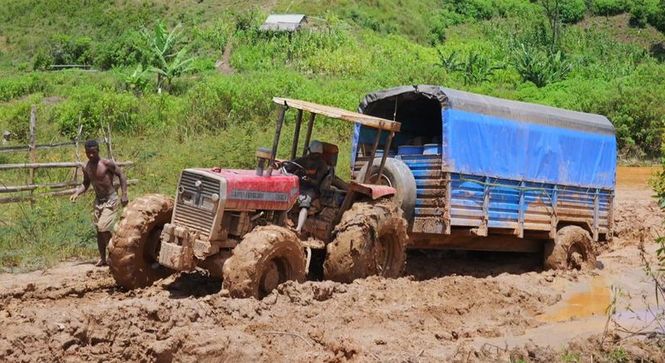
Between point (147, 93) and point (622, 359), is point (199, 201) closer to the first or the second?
point (622, 359)

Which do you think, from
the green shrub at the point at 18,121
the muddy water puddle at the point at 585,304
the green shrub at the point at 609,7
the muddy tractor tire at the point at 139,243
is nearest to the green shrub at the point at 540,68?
the green shrub at the point at 609,7

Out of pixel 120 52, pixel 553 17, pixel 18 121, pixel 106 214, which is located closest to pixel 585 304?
pixel 106 214

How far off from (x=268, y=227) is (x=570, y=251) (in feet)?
19.4

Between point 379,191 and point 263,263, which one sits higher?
point 379,191

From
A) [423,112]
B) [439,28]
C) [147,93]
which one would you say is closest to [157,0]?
[439,28]

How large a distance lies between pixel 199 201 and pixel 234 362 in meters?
2.45

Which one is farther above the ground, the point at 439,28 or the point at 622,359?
the point at 439,28

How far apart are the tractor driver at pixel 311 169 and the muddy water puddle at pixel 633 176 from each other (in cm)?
1406

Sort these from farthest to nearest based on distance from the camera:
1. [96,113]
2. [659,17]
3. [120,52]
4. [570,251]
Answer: [659,17] < [120,52] < [96,113] < [570,251]

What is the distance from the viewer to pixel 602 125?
13.4m

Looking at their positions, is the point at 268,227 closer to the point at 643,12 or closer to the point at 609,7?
the point at 643,12

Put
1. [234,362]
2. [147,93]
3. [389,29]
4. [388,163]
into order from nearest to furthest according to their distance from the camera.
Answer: [234,362] < [388,163] < [147,93] < [389,29]

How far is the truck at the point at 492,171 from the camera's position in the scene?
10.8m

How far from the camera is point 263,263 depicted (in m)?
8.19
